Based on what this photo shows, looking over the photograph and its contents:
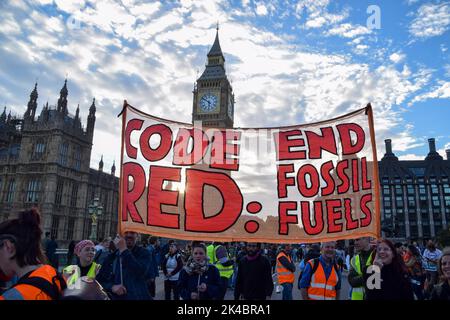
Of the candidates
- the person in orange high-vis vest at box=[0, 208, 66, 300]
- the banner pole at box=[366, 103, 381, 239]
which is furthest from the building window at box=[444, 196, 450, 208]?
the person in orange high-vis vest at box=[0, 208, 66, 300]

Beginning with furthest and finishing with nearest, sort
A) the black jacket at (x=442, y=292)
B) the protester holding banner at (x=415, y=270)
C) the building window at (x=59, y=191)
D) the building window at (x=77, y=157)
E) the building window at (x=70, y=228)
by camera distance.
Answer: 1. the building window at (x=77, y=157)
2. the building window at (x=70, y=228)
3. the building window at (x=59, y=191)
4. the protester holding banner at (x=415, y=270)
5. the black jacket at (x=442, y=292)

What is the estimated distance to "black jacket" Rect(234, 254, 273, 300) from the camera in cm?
663

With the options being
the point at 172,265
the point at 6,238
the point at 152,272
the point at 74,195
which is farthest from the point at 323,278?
the point at 74,195

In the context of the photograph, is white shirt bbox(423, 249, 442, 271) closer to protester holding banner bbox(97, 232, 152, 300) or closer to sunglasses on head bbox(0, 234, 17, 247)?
protester holding banner bbox(97, 232, 152, 300)

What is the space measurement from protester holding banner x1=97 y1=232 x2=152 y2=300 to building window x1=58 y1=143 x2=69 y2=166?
148 feet

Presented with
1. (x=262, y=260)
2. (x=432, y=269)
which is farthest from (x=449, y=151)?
(x=262, y=260)

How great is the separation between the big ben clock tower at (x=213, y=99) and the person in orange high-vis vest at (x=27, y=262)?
7535 cm

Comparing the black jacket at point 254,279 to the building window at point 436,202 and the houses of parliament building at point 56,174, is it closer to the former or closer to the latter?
the houses of parliament building at point 56,174

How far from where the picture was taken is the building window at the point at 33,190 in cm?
4477

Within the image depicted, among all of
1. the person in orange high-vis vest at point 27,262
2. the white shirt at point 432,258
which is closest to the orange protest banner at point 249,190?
the person in orange high-vis vest at point 27,262

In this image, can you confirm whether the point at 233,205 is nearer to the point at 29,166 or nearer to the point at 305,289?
the point at 305,289

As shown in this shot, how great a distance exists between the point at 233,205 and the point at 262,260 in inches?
65.8

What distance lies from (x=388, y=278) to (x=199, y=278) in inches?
107
